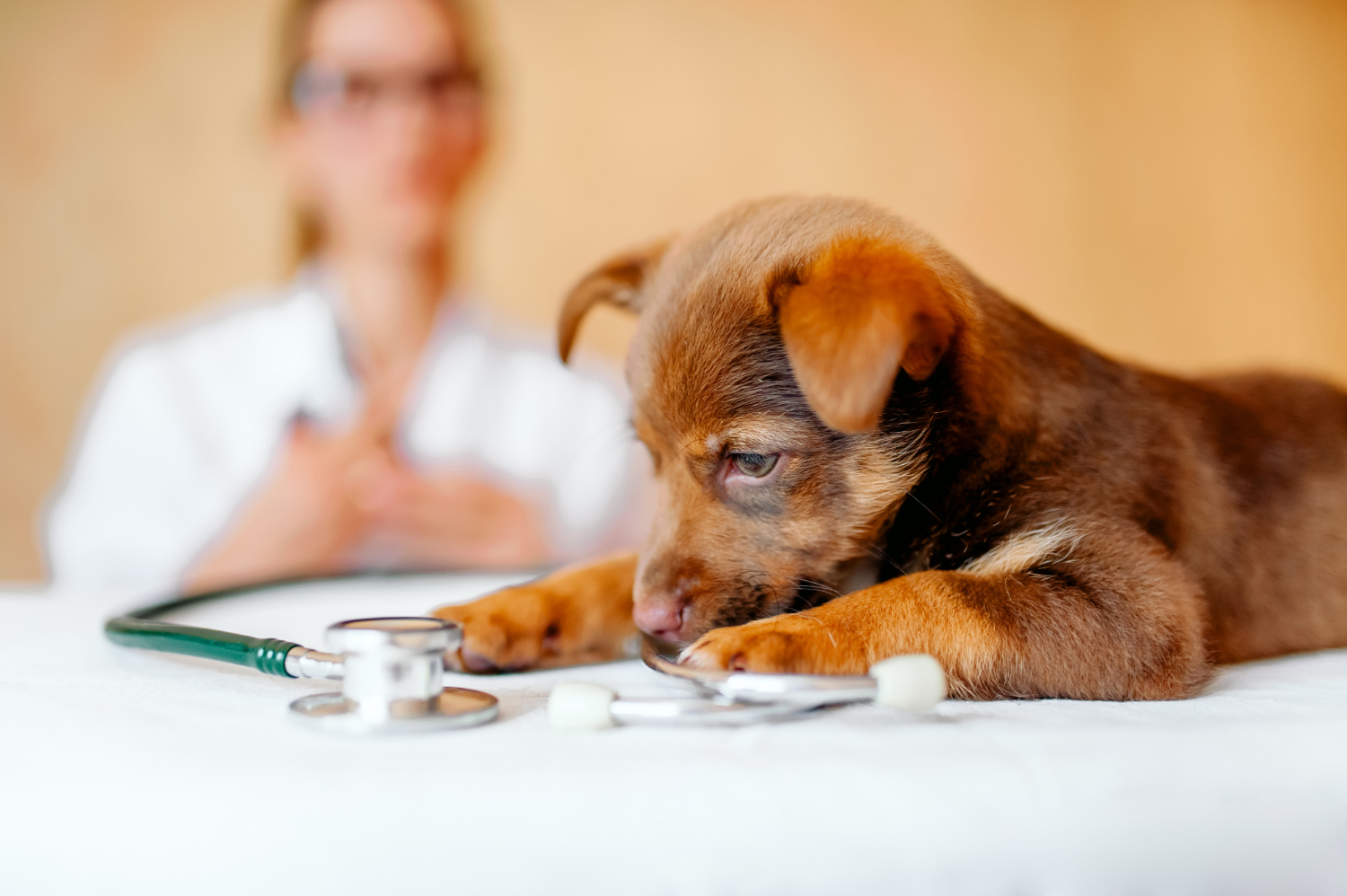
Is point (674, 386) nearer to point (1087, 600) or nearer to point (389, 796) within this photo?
point (1087, 600)

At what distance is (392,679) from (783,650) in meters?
0.55

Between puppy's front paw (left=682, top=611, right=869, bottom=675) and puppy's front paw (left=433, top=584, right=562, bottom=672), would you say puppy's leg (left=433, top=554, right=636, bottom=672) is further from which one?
puppy's front paw (left=682, top=611, right=869, bottom=675)

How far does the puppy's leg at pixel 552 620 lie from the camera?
165 cm

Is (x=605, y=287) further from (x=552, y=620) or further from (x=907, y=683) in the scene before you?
(x=907, y=683)

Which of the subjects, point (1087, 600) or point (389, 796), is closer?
point (389, 796)

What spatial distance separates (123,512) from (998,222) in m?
4.72

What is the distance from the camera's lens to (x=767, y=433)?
66.1 inches

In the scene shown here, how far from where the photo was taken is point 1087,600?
157 centimetres

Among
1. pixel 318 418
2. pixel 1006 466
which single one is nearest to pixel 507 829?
pixel 1006 466

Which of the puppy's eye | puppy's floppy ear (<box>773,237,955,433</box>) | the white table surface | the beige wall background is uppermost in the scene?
the beige wall background

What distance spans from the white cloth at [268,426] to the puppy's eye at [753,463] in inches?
121

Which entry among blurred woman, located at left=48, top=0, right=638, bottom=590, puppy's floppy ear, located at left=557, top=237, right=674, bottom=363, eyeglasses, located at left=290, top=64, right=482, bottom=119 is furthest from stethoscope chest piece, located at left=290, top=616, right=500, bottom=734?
eyeglasses, located at left=290, top=64, right=482, bottom=119

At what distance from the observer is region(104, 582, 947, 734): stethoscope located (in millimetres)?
1103

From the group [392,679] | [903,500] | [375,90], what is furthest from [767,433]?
[375,90]
